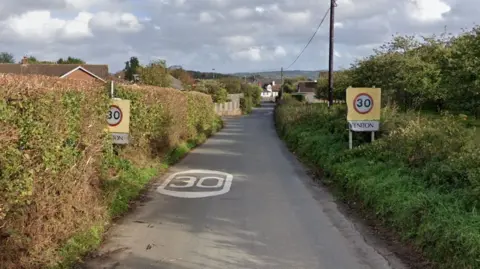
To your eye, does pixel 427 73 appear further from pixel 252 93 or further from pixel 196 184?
pixel 252 93

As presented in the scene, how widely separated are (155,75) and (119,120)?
3729 cm

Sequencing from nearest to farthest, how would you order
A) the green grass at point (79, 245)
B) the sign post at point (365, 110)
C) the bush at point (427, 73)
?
the green grass at point (79, 245)
the sign post at point (365, 110)
the bush at point (427, 73)

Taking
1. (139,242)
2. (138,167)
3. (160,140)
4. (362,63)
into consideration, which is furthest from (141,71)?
(139,242)

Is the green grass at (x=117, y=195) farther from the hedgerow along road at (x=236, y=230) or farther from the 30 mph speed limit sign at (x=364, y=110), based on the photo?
the 30 mph speed limit sign at (x=364, y=110)

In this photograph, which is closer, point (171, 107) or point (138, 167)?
point (138, 167)

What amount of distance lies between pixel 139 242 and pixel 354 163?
659 centimetres

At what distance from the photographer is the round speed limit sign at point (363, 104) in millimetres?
13836

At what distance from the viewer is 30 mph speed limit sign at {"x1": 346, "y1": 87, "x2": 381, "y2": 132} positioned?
13805 mm

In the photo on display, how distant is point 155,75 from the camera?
47.2 metres

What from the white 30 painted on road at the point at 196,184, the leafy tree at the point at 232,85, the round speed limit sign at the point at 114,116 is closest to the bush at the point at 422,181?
the white 30 painted on road at the point at 196,184

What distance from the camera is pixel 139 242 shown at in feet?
23.2

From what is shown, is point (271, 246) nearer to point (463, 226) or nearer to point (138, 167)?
point (463, 226)

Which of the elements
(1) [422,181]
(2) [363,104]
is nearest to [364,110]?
(2) [363,104]

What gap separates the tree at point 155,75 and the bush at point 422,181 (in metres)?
33.0
